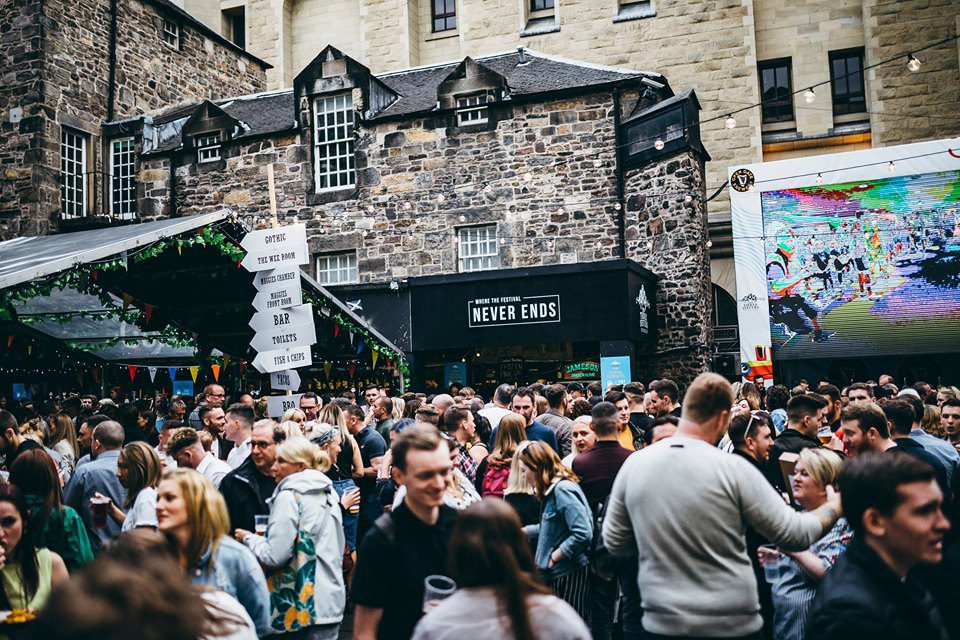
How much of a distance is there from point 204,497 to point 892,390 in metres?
10.2

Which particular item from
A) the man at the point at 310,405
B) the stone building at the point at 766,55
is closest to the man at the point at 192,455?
the man at the point at 310,405

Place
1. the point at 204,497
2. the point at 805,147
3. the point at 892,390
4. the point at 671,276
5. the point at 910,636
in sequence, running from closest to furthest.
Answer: the point at 910,636, the point at 204,497, the point at 892,390, the point at 671,276, the point at 805,147

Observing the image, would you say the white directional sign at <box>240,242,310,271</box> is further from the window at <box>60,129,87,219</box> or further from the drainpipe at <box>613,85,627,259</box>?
the window at <box>60,129,87,219</box>

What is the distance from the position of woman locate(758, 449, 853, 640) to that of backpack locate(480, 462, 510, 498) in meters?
2.36

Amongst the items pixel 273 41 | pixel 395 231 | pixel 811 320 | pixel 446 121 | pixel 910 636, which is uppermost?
pixel 273 41

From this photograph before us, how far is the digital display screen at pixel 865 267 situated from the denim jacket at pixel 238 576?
17335 mm

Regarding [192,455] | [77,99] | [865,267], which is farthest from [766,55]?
[192,455]

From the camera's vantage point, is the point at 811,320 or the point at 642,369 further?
the point at 811,320

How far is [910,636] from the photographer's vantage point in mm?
2418

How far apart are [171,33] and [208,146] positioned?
6209 millimetres

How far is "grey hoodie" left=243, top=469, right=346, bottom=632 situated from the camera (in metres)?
4.23

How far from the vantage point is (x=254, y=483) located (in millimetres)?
5016

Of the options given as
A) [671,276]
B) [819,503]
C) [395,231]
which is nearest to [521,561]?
[819,503]

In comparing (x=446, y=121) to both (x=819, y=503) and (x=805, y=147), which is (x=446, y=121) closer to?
(x=805, y=147)
